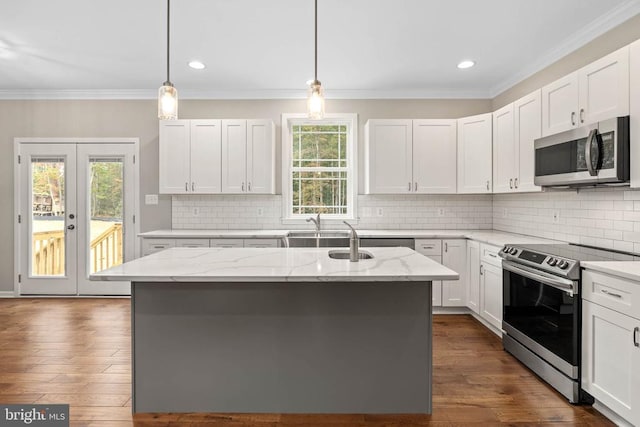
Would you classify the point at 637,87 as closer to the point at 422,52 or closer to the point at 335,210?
the point at 422,52

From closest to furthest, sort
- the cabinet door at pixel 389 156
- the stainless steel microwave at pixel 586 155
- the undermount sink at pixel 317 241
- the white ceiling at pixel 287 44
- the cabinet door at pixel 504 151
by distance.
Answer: the stainless steel microwave at pixel 586 155
the white ceiling at pixel 287 44
the cabinet door at pixel 504 151
the undermount sink at pixel 317 241
the cabinet door at pixel 389 156

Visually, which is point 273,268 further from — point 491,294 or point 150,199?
point 150,199

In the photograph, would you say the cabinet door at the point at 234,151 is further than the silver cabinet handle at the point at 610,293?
Yes

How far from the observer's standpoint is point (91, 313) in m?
4.09

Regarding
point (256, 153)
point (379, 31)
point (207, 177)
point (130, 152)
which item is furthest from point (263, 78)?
point (130, 152)

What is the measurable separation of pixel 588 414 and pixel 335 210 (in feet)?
10.5

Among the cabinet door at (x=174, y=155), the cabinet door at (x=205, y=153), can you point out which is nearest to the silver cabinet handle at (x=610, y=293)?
the cabinet door at (x=205, y=153)

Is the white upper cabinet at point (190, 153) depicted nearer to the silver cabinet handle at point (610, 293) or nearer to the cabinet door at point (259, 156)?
the cabinet door at point (259, 156)

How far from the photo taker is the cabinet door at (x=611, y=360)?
1867mm

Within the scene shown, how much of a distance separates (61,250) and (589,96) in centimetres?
568

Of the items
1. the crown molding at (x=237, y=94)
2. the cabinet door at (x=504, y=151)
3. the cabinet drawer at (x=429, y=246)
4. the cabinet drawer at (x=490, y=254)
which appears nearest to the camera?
the cabinet drawer at (x=490, y=254)

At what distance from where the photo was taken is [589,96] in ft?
8.38

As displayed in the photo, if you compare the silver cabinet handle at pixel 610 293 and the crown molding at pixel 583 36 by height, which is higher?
the crown molding at pixel 583 36

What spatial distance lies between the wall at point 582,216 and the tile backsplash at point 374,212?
47 cm
